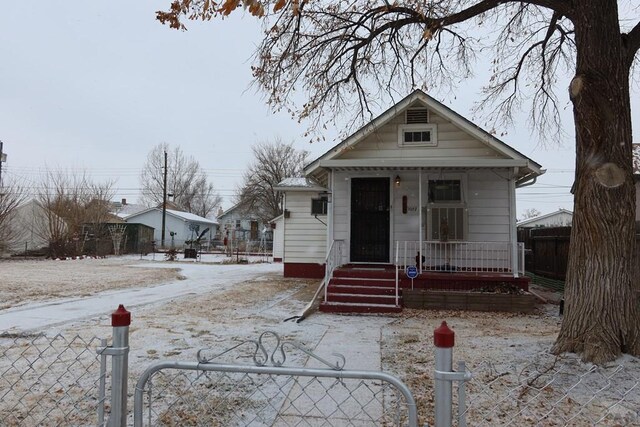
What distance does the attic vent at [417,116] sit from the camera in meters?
10.7

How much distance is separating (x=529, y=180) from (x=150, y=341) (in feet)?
31.0

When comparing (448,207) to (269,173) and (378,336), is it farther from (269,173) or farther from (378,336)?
(269,173)

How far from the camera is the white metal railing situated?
8.92 m

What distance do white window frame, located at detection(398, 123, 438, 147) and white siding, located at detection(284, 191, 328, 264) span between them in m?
4.47

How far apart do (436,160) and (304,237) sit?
238 inches

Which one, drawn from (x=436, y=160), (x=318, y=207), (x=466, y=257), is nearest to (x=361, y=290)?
(x=466, y=257)

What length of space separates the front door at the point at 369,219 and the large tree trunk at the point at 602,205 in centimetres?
630

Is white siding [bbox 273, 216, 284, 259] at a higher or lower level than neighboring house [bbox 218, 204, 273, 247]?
lower

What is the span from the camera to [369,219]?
35.4ft

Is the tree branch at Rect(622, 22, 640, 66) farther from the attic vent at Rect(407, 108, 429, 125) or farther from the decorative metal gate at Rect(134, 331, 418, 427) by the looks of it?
the attic vent at Rect(407, 108, 429, 125)

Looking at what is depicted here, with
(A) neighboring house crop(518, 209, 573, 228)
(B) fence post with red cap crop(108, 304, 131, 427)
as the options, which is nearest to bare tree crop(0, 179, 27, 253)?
(B) fence post with red cap crop(108, 304, 131, 427)

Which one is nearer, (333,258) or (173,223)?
(333,258)

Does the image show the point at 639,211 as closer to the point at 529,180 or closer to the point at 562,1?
the point at 529,180

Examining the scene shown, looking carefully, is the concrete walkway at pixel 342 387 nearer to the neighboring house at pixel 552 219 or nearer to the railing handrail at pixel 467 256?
the railing handrail at pixel 467 256
